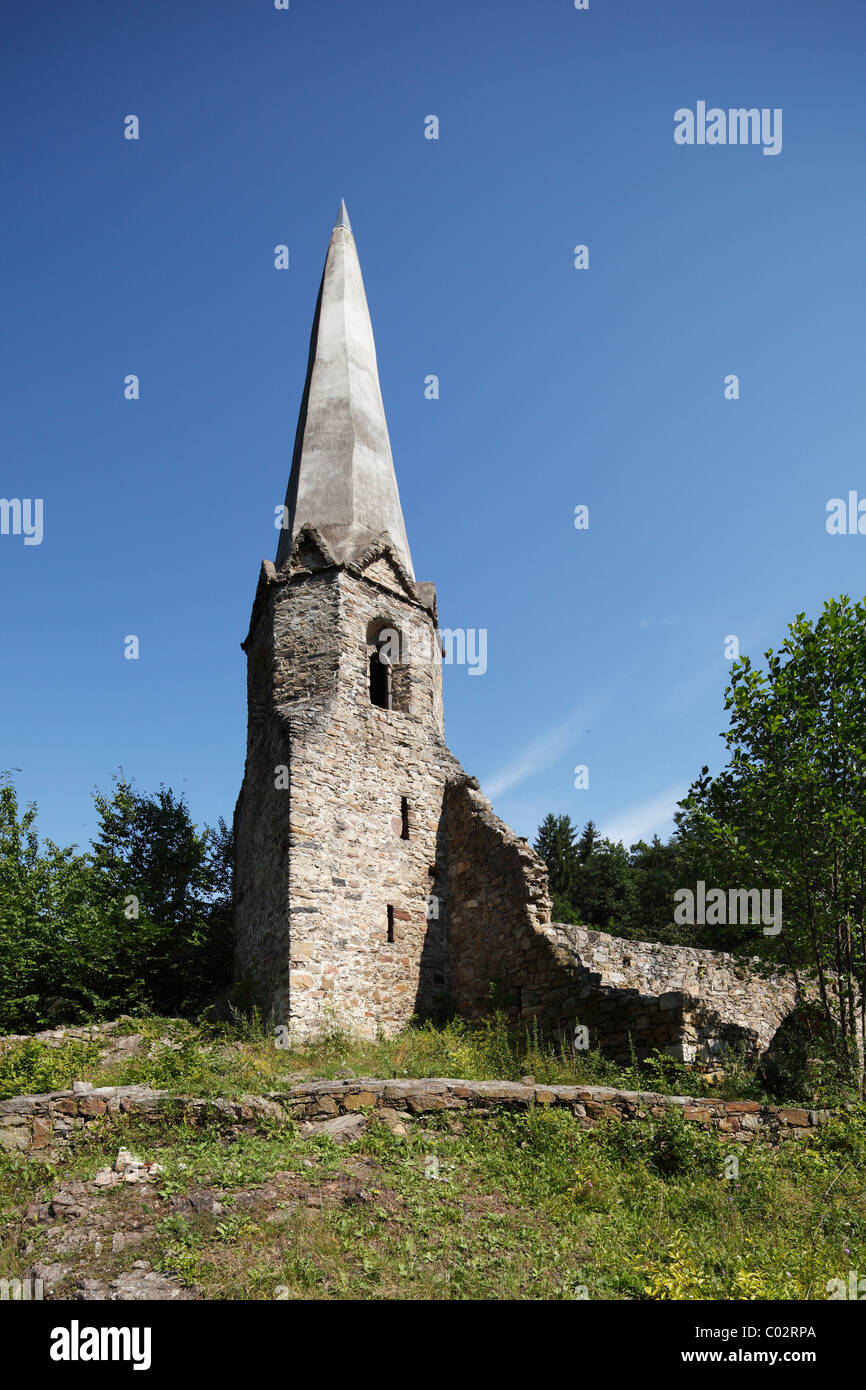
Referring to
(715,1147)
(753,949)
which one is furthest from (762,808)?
(715,1147)

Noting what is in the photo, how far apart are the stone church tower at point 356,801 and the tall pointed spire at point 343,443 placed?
63 mm

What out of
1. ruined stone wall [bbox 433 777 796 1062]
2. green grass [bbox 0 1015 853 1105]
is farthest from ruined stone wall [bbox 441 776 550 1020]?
green grass [bbox 0 1015 853 1105]

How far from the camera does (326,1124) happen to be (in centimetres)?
870

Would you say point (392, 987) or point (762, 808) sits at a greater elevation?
point (762, 808)

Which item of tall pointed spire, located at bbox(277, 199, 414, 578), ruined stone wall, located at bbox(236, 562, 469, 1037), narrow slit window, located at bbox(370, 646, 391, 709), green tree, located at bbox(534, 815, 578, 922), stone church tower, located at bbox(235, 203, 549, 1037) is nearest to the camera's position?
ruined stone wall, located at bbox(236, 562, 469, 1037)

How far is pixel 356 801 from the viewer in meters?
15.0

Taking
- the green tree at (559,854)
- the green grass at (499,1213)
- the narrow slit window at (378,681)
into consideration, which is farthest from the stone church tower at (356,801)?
the green tree at (559,854)

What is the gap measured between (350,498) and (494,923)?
9.61 m

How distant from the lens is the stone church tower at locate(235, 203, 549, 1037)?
1381 centimetres

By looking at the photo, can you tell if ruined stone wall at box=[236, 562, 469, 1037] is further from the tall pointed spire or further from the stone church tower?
the tall pointed spire

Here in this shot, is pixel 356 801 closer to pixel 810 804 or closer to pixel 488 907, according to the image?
pixel 488 907

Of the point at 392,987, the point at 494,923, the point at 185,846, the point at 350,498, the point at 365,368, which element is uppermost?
the point at 365,368

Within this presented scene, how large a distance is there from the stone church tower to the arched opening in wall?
33mm

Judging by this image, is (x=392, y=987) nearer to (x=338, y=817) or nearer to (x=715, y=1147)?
(x=338, y=817)
